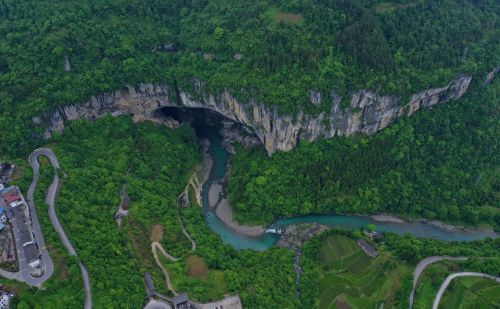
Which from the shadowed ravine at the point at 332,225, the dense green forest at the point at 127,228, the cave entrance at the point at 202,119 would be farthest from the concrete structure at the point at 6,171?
the cave entrance at the point at 202,119

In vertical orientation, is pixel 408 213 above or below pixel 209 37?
below

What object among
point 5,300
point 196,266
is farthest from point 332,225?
point 5,300

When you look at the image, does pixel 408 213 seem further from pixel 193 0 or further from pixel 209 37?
pixel 193 0

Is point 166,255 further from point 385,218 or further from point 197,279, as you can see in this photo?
point 385,218

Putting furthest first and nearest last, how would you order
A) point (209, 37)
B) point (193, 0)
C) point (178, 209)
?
point (193, 0)
point (209, 37)
point (178, 209)

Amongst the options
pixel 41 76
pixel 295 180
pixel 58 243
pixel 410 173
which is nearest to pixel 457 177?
pixel 410 173

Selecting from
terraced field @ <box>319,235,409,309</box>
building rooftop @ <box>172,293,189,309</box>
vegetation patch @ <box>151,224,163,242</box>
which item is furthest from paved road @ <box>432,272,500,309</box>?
vegetation patch @ <box>151,224,163,242</box>
